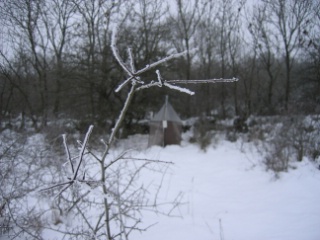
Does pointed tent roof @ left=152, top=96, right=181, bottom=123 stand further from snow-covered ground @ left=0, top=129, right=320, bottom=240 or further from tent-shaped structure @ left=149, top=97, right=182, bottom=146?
snow-covered ground @ left=0, top=129, right=320, bottom=240

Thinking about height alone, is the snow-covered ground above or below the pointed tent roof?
below

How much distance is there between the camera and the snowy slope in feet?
11.9

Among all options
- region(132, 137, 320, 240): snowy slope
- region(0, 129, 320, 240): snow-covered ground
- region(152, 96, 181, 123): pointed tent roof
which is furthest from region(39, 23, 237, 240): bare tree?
region(152, 96, 181, 123): pointed tent roof

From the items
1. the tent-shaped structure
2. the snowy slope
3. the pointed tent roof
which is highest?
the pointed tent roof

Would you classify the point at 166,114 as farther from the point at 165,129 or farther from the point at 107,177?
the point at 107,177

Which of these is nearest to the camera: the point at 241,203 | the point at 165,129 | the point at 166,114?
the point at 241,203

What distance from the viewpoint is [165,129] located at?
10312 mm

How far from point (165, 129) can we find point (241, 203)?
18.8 ft

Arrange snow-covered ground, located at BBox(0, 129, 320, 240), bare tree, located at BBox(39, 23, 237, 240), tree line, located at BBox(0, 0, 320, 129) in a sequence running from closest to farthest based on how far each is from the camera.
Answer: bare tree, located at BBox(39, 23, 237, 240) < snow-covered ground, located at BBox(0, 129, 320, 240) < tree line, located at BBox(0, 0, 320, 129)

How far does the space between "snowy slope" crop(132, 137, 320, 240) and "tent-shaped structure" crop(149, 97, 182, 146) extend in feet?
8.40

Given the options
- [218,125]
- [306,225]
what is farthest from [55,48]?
[306,225]

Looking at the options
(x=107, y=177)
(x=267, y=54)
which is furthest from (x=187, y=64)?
(x=107, y=177)

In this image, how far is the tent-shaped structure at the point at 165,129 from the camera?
10.2 m

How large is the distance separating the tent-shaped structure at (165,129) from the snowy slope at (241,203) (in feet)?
8.40
